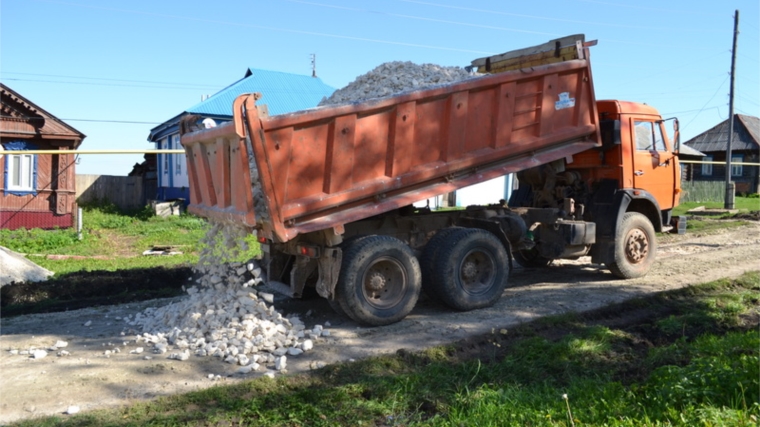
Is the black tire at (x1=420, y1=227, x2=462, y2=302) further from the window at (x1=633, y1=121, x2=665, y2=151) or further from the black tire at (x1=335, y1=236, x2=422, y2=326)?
the window at (x1=633, y1=121, x2=665, y2=151)

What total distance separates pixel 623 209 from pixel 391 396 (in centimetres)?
588

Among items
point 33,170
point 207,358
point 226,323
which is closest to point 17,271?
point 226,323

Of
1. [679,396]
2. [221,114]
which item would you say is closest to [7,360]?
[679,396]

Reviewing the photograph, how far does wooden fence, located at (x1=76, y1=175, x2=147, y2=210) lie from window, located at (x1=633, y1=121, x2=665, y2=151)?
21151 millimetres

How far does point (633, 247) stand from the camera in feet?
32.0

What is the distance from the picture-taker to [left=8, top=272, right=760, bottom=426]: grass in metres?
4.20

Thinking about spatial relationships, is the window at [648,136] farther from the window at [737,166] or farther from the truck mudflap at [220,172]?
the window at [737,166]

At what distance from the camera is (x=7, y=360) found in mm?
6098

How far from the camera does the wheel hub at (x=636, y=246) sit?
968 centimetres

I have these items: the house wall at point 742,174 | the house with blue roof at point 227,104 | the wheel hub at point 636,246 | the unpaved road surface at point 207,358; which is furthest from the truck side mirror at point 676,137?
the house wall at point 742,174

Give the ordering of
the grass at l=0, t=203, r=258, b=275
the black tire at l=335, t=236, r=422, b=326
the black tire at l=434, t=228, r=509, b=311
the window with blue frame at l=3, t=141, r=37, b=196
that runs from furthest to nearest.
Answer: the window with blue frame at l=3, t=141, r=37, b=196
the grass at l=0, t=203, r=258, b=275
the black tire at l=434, t=228, r=509, b=311
the black tire at l=335, t=236, r=422, b=326

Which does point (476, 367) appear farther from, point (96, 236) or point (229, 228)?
point (96, 236)

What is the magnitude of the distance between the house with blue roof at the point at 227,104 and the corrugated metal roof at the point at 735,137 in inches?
1137

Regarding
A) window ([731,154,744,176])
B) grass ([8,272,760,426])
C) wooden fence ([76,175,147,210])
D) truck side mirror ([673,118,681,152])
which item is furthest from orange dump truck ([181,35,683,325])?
window ([731,154,744,176])
